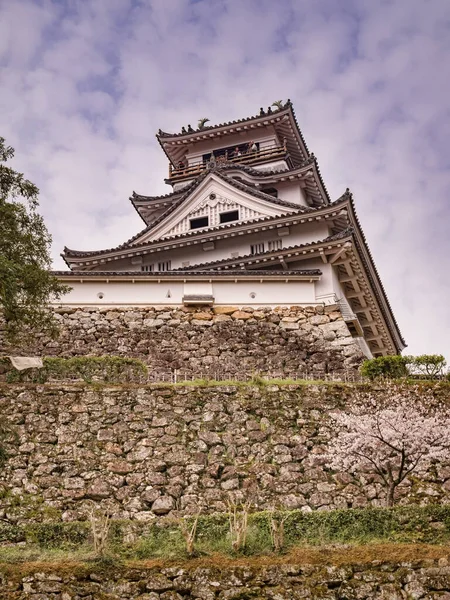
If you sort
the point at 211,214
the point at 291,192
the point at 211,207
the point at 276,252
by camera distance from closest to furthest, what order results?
1. the point at 276,252
2. the point at 211,214
3. the point at 211,207
4. the point at 291,192

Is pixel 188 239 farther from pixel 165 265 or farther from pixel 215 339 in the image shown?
pixel 215 339

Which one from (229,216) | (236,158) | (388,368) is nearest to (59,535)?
(388,368)

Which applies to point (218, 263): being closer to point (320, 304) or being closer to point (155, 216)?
point (320, 304)

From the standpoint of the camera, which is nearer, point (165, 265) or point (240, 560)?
point (240, 560)

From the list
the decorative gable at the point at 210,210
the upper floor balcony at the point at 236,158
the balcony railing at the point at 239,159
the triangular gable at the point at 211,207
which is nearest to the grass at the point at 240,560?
the triangular gable at the point at 211,207

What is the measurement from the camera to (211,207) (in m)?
30.0

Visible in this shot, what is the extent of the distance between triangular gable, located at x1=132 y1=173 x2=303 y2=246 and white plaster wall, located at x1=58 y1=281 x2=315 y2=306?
5641mm

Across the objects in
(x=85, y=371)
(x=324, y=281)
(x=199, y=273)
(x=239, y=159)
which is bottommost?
(x=85, y=371)

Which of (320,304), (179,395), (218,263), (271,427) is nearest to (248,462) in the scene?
(271,427)

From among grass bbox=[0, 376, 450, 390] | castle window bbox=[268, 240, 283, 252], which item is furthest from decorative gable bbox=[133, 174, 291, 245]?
grass bbox=[0, 376, 450, 390]

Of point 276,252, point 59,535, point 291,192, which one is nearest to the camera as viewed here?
point 59,535

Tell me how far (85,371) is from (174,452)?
3137 mm

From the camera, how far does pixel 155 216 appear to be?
34.4 m

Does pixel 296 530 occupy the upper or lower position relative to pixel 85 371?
lower
